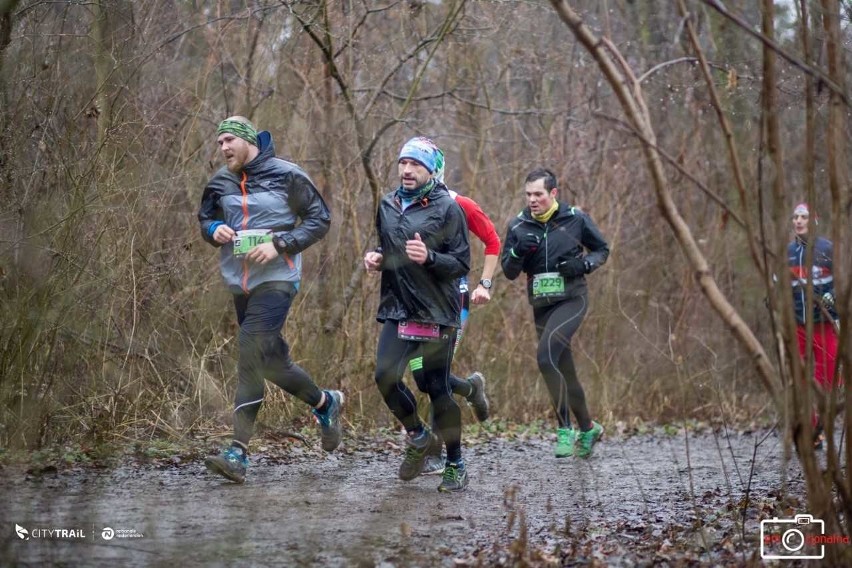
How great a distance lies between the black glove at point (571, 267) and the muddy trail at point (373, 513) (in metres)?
1.45

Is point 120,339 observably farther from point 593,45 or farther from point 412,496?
point 593,45

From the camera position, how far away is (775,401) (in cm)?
395

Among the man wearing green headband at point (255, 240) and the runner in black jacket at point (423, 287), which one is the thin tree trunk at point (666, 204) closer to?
the runner in black jacket at point (423, 287)

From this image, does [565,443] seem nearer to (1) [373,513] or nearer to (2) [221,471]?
(2) [221,471]

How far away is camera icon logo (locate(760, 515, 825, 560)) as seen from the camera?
397 cm

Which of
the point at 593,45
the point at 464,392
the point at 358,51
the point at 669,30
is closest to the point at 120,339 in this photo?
the point at 464,392

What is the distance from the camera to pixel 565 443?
8.91 m

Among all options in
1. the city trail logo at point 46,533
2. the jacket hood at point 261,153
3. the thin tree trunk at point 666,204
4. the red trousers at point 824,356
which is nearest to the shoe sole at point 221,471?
the jacket hood at point 261,153

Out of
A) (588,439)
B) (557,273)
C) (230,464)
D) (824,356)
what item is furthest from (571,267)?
(824,356)

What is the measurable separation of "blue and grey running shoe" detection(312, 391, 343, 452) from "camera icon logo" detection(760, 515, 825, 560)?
319 cm

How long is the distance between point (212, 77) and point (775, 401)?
23.8ft

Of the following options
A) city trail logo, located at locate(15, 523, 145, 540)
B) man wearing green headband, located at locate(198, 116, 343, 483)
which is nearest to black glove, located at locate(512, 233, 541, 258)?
man wearing green headband, located at locate(198, 116, 343, 483)

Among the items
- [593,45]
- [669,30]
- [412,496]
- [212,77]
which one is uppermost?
[669,30]

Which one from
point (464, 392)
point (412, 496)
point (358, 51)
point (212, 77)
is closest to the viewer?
point (412, 496)
